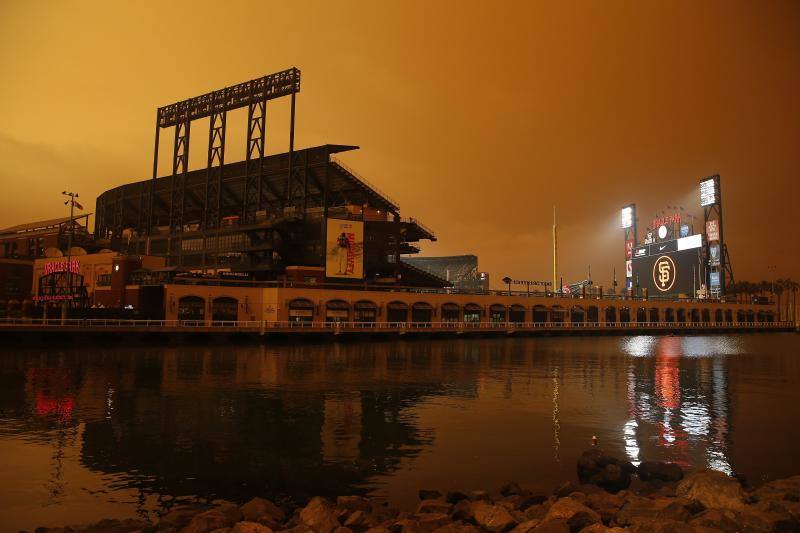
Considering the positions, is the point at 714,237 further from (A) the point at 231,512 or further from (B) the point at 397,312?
(A) the point at 231,512

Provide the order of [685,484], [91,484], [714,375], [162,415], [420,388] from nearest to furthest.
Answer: [685,484] < [91,484] < [162,415] < [420,388] < [714,375]

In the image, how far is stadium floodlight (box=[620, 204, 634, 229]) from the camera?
19162cm

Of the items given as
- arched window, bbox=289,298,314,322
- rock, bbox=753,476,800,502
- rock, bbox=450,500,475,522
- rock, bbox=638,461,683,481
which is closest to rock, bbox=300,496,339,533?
rock, bbox=450,500,475,522

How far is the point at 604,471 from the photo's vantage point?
16.9 meters

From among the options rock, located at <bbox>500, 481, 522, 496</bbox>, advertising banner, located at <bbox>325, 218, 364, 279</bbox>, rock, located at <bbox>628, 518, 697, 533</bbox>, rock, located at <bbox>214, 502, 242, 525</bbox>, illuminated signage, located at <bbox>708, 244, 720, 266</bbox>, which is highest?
illuminated signage, located at <bbox>708, 244, 720, 266</bbox>

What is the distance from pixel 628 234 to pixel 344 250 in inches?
5121

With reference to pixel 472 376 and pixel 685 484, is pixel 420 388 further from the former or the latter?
pixel 685 484

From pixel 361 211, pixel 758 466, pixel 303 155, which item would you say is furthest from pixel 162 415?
pixel 303 155

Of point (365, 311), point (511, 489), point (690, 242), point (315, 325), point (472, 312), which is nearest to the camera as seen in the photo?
point (511, 489)

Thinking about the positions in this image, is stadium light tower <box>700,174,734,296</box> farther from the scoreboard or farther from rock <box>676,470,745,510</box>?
rock <box>676,470,745,510</box>

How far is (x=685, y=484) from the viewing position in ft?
48.4

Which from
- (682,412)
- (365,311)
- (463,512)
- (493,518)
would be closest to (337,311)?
(365,311)

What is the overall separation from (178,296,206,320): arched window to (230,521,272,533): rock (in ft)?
232

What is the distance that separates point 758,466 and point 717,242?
154232mm
